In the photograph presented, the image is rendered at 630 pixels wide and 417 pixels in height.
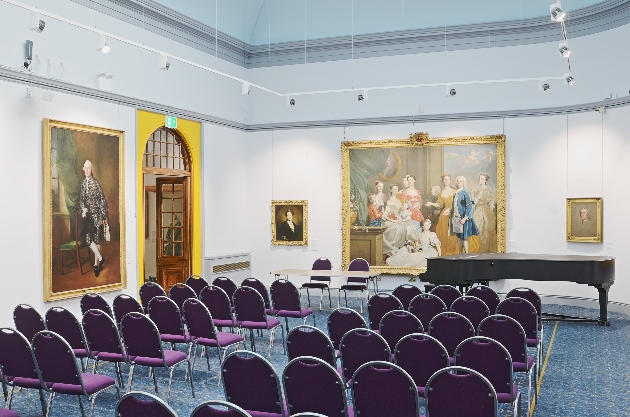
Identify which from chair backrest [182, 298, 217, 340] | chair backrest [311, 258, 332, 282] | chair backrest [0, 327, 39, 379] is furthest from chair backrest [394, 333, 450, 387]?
chair backrest [311, 258, 332, 282]

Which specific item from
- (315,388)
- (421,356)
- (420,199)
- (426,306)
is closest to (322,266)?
(420,199)

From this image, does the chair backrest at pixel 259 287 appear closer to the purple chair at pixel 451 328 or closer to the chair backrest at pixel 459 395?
the purple chair at pixel 451 328

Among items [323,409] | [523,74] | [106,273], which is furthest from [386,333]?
[523,74]

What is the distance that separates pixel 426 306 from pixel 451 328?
116 cm

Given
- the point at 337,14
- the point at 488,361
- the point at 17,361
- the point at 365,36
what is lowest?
the point at 17,361

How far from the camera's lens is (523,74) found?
41.6 feet

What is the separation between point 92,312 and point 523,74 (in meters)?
9.86

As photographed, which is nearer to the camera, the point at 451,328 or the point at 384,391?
the point at 384,391

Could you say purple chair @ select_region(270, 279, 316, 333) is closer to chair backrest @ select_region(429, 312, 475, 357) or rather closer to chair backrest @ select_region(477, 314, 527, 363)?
chair backrest @ select_region(429, 312, 475, 357)

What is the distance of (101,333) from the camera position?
6203 millimetres

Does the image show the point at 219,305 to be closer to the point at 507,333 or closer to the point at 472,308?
the point at 472,308

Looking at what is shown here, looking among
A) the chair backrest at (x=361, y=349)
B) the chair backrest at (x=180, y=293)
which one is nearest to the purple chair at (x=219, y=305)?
the chair backrest at (x=180, y=293)

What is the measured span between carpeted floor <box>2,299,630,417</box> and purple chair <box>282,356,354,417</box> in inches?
74.6

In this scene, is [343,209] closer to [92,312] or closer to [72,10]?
[72,10]
